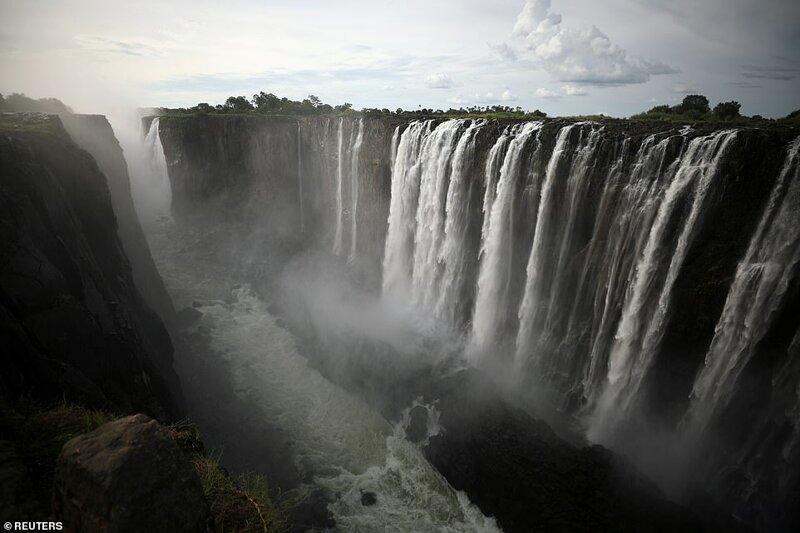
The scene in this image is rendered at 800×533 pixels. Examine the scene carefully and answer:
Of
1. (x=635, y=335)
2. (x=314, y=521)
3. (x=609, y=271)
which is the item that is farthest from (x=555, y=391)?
(x=314, y=521)

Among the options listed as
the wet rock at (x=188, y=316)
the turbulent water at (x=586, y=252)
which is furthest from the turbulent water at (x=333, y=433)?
the turbulent water at (x=586, y=252)

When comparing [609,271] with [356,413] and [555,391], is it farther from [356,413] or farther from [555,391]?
[356,413]

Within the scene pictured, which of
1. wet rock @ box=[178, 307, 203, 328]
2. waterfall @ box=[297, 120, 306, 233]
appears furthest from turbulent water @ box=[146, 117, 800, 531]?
waterfall @ box=[297, 120, 306, 233]

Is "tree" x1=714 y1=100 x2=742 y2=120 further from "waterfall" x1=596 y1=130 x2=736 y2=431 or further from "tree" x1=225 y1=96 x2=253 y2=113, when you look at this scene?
"tree" x1=225 y1=96 x2=253 y2=113

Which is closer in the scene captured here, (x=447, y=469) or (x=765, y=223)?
(x=765, y=223)

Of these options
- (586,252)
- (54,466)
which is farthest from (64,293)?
(586,252)

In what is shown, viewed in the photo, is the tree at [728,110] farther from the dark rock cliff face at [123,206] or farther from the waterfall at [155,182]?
the waterfall at [155,182]

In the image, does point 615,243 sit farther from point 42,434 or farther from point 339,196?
point 339,196
